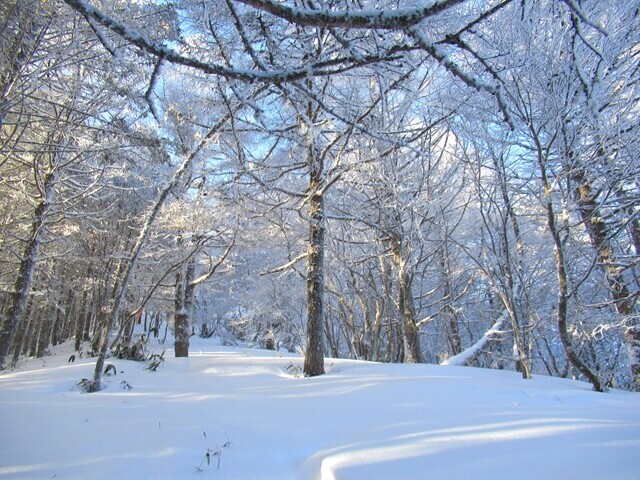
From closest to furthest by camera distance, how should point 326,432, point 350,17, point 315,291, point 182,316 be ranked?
point 350,17 → point 326,432 → point 315,291 → point 182,316

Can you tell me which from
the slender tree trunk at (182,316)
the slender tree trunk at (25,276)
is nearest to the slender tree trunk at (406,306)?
the slender tree trunk at (182,316)

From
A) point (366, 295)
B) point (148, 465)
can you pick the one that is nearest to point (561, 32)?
point (148, 465)

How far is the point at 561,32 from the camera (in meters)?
3.25

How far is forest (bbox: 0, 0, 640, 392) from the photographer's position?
2461 millimetres

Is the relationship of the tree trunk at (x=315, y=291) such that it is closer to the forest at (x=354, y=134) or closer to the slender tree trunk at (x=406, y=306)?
the forest at (x=354, y=134)

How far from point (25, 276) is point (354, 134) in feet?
23.3

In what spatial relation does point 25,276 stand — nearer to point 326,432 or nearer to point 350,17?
point 326,432

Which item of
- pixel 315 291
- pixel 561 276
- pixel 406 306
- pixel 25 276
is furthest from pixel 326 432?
pixel 25 276

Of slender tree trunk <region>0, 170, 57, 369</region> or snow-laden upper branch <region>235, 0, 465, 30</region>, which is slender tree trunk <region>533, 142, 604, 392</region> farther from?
slender tree trunk <region>0, 170, 57, 369</region>

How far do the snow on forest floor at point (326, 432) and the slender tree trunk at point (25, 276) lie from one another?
3.21m

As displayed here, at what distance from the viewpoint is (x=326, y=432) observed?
270cm

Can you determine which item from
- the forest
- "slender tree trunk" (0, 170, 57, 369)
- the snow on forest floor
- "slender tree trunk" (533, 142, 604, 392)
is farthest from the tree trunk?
"slender tree trunk" (0, 170, 57, 369)

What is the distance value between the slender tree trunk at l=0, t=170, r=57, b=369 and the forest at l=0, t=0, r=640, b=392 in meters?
0.04

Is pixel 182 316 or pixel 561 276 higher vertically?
pixel 561 276
